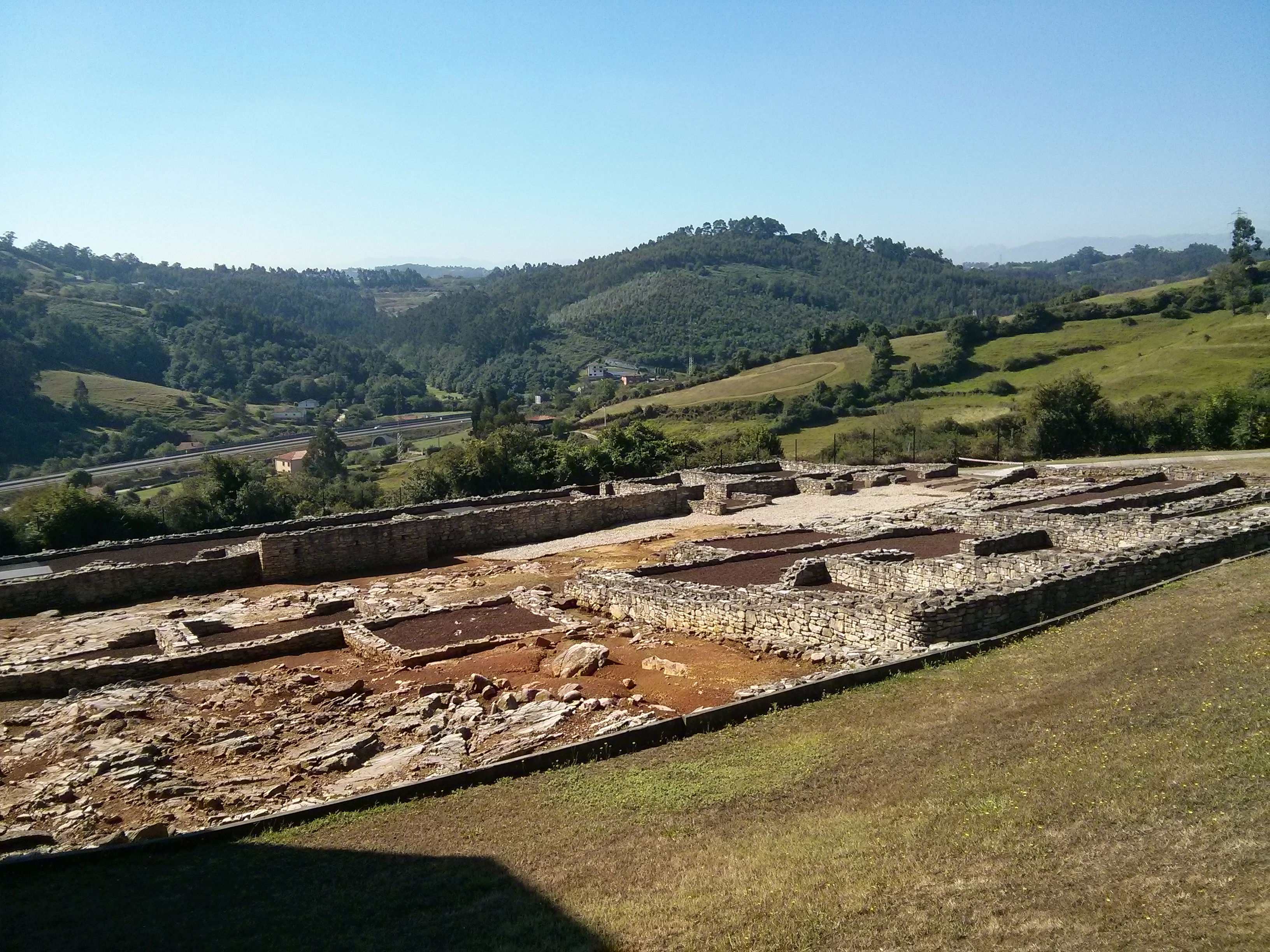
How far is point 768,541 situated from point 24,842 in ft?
61.9

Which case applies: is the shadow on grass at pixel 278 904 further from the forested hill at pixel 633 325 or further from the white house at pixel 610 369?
the forested hill at pixel 633 325

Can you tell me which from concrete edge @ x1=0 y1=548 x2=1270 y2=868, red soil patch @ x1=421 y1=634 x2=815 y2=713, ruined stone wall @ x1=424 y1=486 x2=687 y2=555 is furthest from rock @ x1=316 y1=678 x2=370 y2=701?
ruined stone wall @ x1=424 y1=486 x2=687 y2=555

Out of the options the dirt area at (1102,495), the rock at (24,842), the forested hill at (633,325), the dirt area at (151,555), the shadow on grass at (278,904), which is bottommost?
the dirt area at (1102,495)

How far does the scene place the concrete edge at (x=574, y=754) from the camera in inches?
375

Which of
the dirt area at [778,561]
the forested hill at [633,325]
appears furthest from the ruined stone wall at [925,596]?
the forested hill at [633,325]

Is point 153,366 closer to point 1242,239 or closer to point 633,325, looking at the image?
point 633,325

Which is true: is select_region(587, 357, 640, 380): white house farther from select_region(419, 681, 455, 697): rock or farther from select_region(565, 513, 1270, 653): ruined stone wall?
select_region(419, 681, 455, 697): rock

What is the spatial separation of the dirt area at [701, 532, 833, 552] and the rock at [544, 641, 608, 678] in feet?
27.8

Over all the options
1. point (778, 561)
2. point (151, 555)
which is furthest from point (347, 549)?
point (778, 561)

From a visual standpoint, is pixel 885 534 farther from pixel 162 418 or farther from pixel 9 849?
pixel 162 418

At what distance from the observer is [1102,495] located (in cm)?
2855

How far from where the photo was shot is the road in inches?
3184

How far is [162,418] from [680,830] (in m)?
114

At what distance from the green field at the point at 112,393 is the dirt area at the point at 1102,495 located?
10426 centimetres
